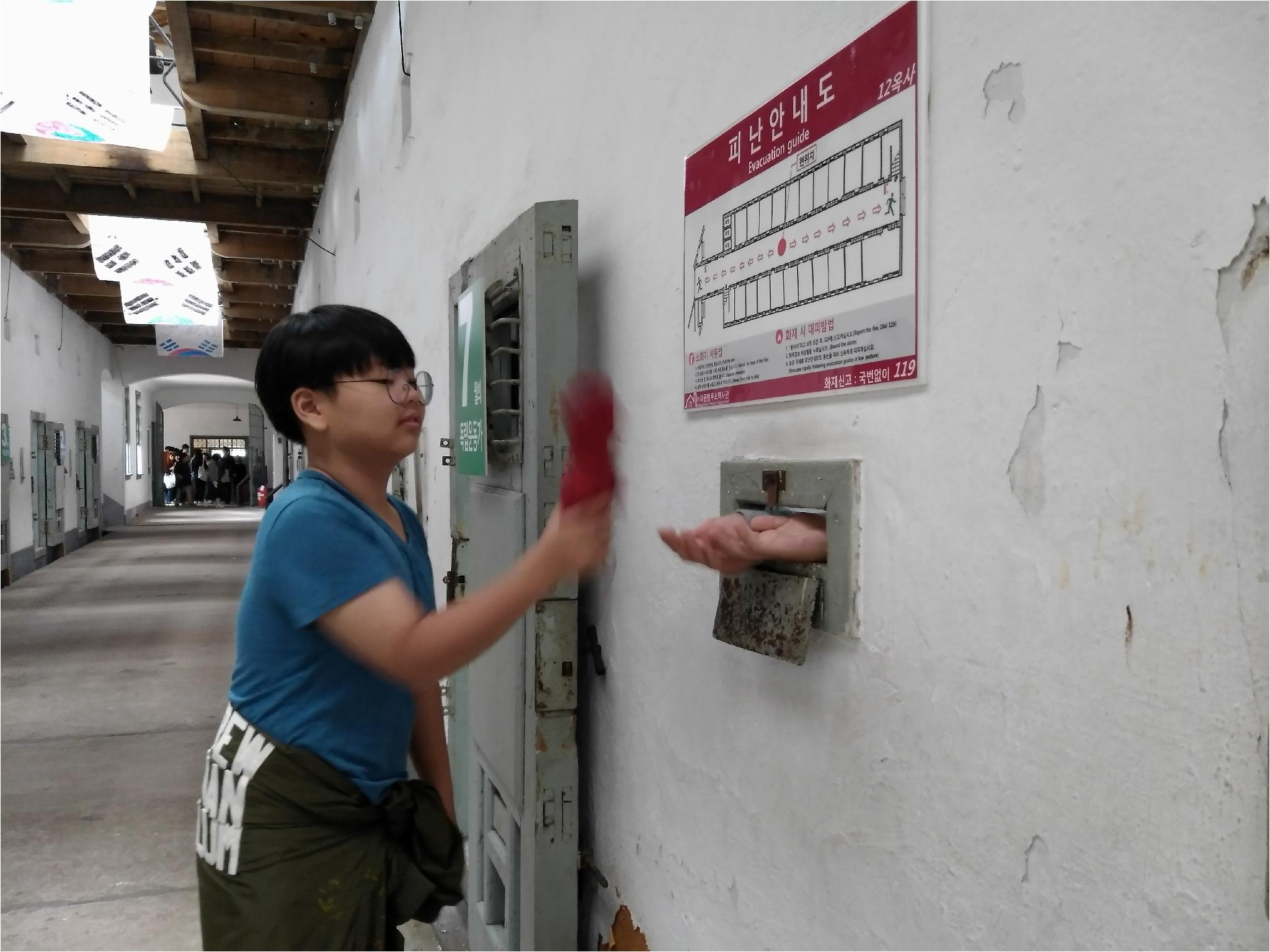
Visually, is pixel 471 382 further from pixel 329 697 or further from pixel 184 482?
pixel 184 482

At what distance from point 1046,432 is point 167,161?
24.5ft

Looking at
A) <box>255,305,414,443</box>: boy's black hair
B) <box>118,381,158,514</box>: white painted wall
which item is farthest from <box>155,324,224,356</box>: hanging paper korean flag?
<box>255,305,414,443</box>: boy's black hair

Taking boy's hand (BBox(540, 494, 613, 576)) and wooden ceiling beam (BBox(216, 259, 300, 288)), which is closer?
boy's hand (BBox(540, 494, 613, 576))

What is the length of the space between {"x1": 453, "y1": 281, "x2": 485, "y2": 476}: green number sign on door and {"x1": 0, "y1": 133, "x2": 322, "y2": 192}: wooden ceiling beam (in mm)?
5531

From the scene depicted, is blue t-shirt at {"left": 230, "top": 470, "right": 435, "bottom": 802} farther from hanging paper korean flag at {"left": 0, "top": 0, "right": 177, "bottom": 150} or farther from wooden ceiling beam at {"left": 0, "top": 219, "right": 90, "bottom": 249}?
wooden ceiling beam at {"left": 0, "top": 219, "right": 90, "bottom": 249}

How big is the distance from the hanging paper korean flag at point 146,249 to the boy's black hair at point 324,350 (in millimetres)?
7711

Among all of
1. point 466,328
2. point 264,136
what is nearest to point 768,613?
point 466,328

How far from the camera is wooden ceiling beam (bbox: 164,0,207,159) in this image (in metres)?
4.75

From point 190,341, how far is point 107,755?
8061mm

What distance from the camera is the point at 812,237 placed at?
4.02 feet

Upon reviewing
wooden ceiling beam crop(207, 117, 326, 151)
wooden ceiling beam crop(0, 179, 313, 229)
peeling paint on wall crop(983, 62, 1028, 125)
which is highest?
wooden ceiling beam crop(207, 117, 326, 151)

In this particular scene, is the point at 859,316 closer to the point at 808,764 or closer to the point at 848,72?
the point at 848,72

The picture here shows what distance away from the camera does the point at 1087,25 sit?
0.85m

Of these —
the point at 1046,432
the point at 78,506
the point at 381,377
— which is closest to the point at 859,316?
the point at 1046,432
